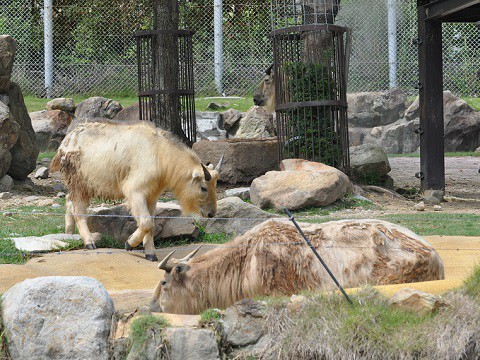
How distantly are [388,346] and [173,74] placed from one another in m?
9.99

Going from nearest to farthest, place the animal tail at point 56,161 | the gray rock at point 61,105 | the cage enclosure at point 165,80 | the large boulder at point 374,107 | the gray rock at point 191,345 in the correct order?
the gray rock at point 191,345 → the animal tail at point 56,161 → the cage enclosure at point 165,80 → the gray rock at point 61,105 → the large boulder at point 374,107

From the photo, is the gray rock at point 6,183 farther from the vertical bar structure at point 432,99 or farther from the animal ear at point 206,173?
the vertical bar structure at point 432,99

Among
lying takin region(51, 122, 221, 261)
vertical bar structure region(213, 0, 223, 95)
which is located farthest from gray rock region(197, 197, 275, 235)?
vertical bar structure region(213, 0, 223, 95)

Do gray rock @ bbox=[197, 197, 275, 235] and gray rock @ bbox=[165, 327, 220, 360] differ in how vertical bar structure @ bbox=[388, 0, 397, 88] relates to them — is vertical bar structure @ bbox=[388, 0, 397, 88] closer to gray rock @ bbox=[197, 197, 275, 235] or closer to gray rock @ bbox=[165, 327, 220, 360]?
gray rock @ bbox=[197, 197, 275, 235]

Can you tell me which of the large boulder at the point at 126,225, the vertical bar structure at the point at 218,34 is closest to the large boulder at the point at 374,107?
the vertical bar structure at the point at 218,34

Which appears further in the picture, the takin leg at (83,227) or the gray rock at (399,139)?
the gray rock at (399,139)

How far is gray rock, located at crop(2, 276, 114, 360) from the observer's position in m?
5.44

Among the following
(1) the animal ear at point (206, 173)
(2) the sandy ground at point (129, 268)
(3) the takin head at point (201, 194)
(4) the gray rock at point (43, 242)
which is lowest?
(2) the sandy ground at point (129, 268)

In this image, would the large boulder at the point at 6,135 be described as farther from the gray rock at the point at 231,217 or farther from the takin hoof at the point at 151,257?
the takin hoof at the point at 151,257

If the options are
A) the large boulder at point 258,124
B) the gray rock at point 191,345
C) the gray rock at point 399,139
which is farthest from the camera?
the gray rock at point 399,139

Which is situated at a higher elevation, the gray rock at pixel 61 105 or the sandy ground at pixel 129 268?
the gray rock at pixel 61 105

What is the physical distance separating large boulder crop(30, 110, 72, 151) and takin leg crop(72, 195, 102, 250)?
948cm

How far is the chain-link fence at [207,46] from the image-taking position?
2125 centimetres

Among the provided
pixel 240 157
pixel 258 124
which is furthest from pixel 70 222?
pixel 258 124
